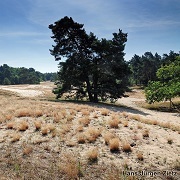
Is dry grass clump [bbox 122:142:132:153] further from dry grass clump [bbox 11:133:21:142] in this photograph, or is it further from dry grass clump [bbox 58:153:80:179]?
dry grass clump [bbox 11:133:21:142]

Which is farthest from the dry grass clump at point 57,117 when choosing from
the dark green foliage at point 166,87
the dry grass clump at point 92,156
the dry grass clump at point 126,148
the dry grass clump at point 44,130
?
the dark green foliage at point 166,87

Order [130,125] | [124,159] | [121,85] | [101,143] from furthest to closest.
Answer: [121,85]
[130,125]
[101,143]
[124,159]

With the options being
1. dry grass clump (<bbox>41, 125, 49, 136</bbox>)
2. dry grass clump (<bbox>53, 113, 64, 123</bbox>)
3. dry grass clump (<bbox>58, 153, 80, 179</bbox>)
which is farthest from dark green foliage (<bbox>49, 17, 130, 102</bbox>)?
dry grass clump (<bbox>58, 153, 80, 179</bbox>)

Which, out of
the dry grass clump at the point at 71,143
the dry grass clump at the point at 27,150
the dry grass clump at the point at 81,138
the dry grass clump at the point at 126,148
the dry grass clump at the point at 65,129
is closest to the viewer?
the dry grass clump at the point at 27,150

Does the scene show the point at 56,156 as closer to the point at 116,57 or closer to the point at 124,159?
the point at 124,159

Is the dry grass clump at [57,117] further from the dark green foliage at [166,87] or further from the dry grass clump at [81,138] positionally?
the dark green foliage at [166,87]

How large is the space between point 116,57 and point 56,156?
22795 mm

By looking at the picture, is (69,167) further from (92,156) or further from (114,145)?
(114,145)

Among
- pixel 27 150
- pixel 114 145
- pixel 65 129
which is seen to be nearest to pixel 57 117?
pixel 65 129

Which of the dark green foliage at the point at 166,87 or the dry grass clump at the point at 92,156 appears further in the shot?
the dark green foliage at the point at 166,87

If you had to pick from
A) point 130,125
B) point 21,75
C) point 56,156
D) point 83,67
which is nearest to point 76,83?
point 83,67

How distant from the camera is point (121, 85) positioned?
29688 millimetres

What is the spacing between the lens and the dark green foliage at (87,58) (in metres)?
27.9

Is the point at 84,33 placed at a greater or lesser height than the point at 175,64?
greater
